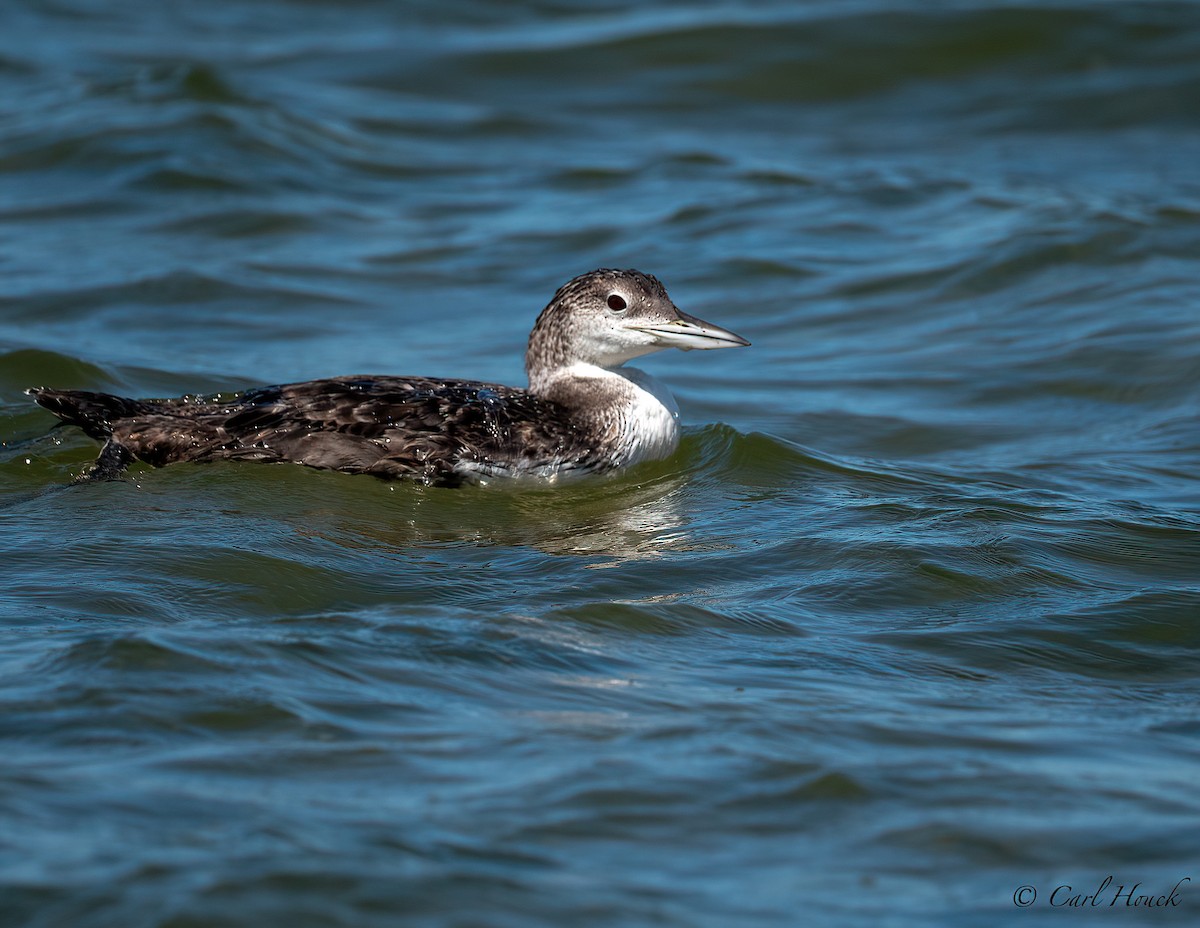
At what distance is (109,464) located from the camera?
848 cm

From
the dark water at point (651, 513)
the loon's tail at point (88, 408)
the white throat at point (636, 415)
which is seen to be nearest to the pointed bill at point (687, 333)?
the white throat at point (636, 415)

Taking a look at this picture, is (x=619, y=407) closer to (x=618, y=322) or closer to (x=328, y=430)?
(x=618, y=322)

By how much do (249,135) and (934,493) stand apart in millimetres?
9823

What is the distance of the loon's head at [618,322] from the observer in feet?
29.7

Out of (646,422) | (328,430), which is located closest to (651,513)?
(646,422)

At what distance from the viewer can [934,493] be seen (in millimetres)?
8883

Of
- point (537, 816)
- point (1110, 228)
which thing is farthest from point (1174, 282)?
point (537, 816)

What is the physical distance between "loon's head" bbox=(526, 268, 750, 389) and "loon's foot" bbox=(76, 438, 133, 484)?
2319 mm

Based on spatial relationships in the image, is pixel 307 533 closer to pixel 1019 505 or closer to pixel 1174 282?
pixel 1019 505

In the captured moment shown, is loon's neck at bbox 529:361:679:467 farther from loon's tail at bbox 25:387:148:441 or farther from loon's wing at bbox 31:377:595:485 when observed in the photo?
loon's tail at bbox 25:387:148:441

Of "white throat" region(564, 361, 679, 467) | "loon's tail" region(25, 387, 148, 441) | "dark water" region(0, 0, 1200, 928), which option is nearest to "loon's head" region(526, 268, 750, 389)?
"white throat" region(564, 361, 679, 467)

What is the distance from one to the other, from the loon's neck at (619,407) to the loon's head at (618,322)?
11 centimetres

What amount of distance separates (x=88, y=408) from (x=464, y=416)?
1.84 metres

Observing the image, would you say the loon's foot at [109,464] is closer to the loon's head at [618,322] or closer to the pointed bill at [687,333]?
the loon's head at [618,322]
